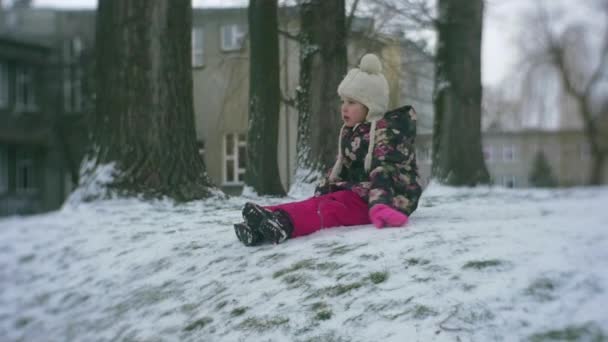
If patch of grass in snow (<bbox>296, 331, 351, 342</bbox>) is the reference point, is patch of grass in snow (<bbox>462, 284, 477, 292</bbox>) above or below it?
above

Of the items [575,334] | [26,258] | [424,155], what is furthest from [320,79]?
[26,258]

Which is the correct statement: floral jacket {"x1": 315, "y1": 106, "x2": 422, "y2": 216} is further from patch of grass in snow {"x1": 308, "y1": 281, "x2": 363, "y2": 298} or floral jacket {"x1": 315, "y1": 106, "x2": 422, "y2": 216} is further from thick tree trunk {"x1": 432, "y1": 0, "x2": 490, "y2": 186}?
thick tree trunk {"x1": 432, "y1": 0, "x2": 490, "y2": 186}

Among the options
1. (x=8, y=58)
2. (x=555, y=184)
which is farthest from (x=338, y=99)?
(x=8, y=58)

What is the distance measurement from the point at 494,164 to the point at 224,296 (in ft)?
9.05

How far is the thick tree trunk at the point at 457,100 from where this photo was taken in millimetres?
4445

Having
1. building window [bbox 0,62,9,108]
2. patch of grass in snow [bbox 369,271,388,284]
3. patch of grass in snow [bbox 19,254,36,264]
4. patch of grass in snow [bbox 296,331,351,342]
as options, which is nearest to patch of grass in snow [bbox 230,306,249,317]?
patch of grass in snow [bbox 296,331,351,342]

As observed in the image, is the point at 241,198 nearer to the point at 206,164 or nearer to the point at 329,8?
the point at 206,164

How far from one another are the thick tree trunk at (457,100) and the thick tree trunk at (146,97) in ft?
5.75

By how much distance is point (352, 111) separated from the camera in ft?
10.3

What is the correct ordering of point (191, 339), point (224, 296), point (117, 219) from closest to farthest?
point (191, 339), point (224, 296), point (117, 219)

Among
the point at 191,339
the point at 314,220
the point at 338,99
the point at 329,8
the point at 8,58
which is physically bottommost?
the point at 191,339

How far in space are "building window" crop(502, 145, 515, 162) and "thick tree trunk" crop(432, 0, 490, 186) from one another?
0.50 m

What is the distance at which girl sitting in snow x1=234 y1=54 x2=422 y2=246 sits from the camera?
3.12 meters

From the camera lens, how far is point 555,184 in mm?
4965
